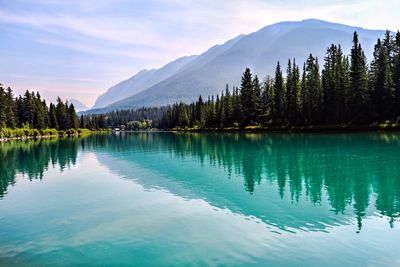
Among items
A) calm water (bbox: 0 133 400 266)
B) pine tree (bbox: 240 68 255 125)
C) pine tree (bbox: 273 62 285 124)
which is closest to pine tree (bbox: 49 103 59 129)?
pine tree (bbox: 240 68 255 125)

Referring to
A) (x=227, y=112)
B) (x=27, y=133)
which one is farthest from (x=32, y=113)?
(x=227, y=112)

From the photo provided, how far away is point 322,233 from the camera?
13.7m

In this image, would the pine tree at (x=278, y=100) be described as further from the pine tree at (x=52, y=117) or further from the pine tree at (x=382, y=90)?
the pine tree at (x=52, y=117)

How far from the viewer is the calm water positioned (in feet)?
39.4

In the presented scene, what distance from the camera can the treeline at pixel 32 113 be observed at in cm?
11950

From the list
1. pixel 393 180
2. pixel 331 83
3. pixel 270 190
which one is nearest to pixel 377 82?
pixel 331 83

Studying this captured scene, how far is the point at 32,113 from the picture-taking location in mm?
138250

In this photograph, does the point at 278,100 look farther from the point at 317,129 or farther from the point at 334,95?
the point at 317,129

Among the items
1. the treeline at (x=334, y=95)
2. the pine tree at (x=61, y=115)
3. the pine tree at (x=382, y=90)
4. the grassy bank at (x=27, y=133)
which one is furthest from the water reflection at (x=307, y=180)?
the pine tree at (x=61, y=115)

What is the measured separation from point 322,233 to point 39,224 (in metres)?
13.1

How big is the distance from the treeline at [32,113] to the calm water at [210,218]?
102522 mm

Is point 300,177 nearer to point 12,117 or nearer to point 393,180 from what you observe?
point 393,180

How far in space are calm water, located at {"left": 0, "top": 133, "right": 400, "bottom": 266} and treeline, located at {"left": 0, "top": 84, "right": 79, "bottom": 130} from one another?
10252 centimetres

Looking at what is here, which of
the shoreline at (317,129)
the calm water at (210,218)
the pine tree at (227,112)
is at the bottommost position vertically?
the calm water at (210,218)
